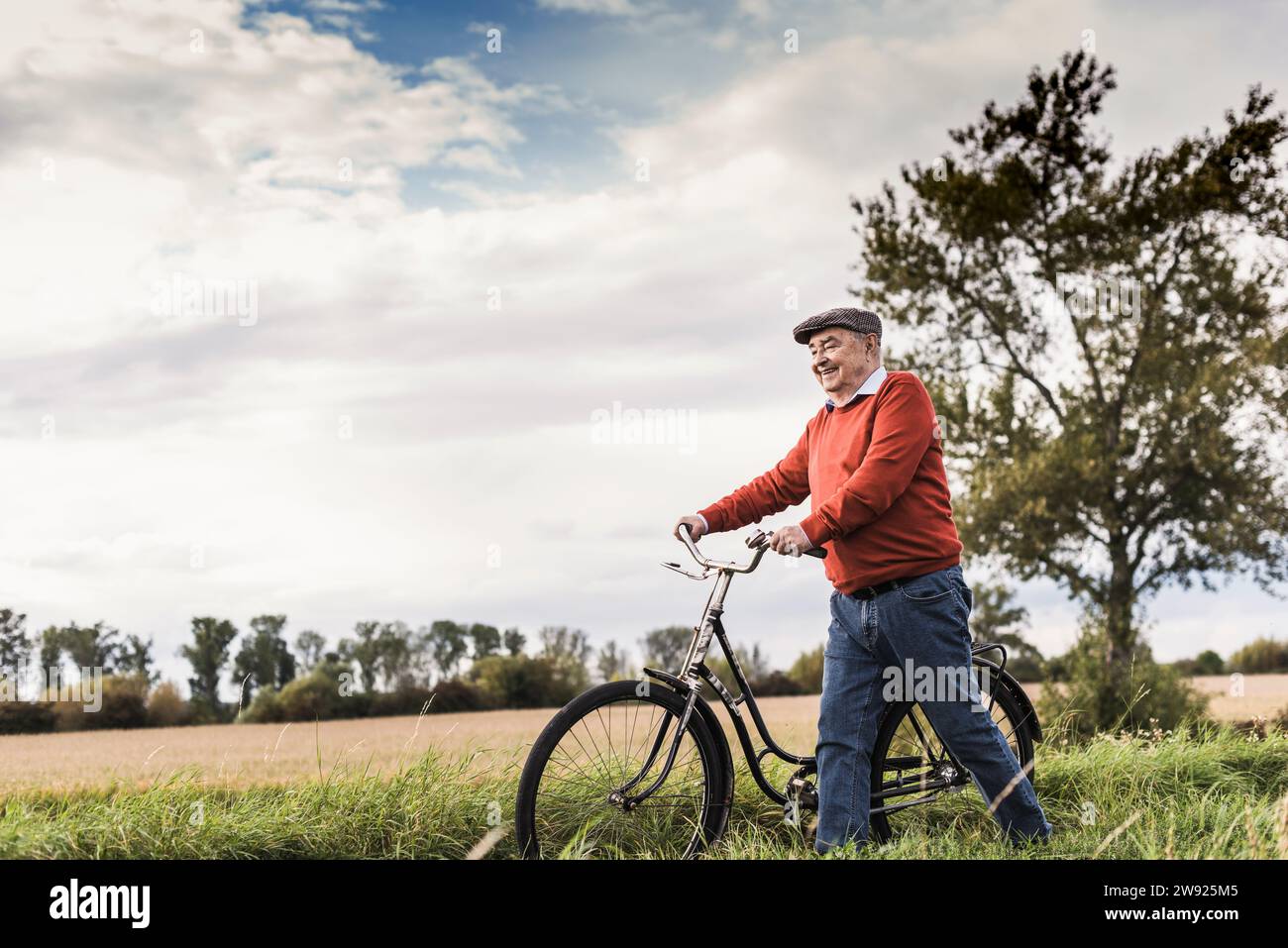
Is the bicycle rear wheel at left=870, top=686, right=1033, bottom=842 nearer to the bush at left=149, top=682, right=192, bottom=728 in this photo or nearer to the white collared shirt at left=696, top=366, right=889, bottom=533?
the white collared shirt at left=696, top=366, right=889, bottom=533

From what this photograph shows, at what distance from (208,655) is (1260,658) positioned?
17.8 m

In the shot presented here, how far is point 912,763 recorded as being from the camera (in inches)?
197

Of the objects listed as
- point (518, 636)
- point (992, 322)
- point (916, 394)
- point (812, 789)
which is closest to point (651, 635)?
point (518, 636)

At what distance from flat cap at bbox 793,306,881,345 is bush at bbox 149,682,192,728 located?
973 cm

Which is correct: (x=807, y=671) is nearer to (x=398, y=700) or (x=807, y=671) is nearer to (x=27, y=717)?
(x=398, y=700)

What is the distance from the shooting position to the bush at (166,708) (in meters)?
11.8

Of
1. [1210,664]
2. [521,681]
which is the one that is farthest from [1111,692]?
[521,681]

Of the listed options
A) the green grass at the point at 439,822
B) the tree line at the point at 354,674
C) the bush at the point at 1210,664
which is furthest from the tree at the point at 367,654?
the bush at the point at 1210,664

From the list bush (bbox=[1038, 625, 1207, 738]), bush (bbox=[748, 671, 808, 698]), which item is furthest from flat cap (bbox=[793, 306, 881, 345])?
bush (bbox=[1038, 625, 1207, 738])

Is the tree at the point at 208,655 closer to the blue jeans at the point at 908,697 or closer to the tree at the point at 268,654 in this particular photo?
the tree at the point at 268,654

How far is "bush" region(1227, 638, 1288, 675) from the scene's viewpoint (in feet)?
62.7

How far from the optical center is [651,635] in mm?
11469
